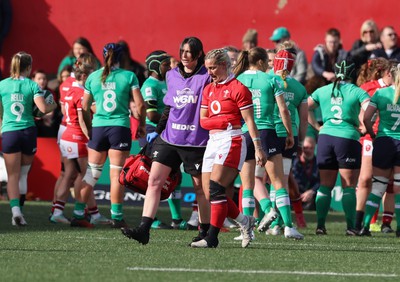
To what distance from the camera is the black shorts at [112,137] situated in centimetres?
1477

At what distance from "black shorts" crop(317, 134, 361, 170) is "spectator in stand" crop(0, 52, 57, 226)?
3488 mm

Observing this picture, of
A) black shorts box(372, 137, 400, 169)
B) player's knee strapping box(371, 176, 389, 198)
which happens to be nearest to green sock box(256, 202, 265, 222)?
player's knee strapping box(371, 176, 389, 198)

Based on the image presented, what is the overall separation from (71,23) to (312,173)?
6.81m

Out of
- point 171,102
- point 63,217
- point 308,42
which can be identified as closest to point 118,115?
point 63,217

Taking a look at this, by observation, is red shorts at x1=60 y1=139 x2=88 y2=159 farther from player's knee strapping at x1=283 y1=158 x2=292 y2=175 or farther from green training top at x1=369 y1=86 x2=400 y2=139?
green training top at x1=369 y1=86 x2=400 y2=139

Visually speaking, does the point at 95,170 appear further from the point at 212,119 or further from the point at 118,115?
the point at 212,119

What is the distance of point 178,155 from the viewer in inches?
468

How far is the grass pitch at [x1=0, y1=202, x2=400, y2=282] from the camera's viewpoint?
938cm

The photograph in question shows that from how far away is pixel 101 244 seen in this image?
12.1 m

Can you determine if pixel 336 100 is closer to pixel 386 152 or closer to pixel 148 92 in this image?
pixel 386 152

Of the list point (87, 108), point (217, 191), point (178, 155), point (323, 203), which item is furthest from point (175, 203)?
point (217, 191)

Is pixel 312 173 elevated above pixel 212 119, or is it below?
below

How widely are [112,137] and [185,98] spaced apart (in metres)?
3.02

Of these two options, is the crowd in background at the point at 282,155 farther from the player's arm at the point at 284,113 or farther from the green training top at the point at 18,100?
the green training top at the point at 18,100
